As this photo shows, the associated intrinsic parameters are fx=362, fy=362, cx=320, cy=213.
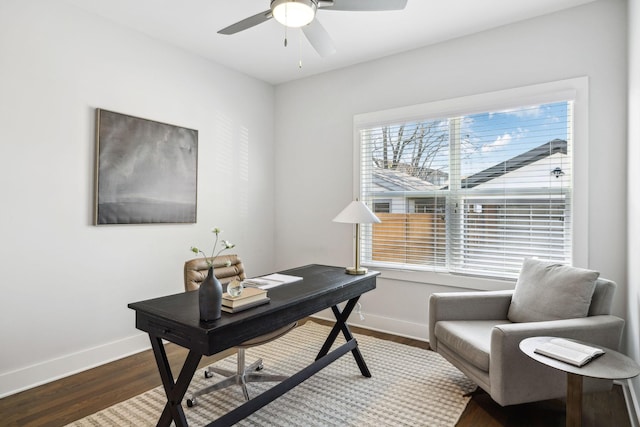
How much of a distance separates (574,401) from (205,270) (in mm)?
2177

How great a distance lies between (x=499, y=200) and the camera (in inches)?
120

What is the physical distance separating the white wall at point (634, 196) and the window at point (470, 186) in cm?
39

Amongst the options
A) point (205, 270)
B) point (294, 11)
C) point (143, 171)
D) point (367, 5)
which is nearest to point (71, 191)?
point (143, 171)

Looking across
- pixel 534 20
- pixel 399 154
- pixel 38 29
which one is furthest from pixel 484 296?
pixel 38 29

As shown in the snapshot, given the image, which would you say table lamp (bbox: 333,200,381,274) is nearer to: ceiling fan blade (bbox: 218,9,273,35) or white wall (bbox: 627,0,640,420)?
ceiling fan blade (bbox: 218,9,273,35)

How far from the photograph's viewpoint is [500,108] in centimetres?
302

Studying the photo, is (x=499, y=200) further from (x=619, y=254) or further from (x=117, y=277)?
(x=117, y=277)

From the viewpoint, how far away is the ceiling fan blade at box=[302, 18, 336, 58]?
229cm

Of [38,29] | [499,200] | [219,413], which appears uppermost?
[38,29]

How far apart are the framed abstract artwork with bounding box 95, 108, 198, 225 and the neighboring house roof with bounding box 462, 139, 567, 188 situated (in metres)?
2.57

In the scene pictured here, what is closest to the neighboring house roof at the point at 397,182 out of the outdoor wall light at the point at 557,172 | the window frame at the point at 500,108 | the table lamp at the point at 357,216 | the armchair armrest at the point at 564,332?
the window frame at the point at 500,108

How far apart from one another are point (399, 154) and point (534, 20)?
1497 millimetres

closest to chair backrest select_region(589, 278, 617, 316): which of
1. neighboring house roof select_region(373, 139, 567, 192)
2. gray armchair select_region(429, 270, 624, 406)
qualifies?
gray armchair select_region(429, 270, 624, 406)

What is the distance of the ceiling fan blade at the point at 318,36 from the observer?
229 cm
